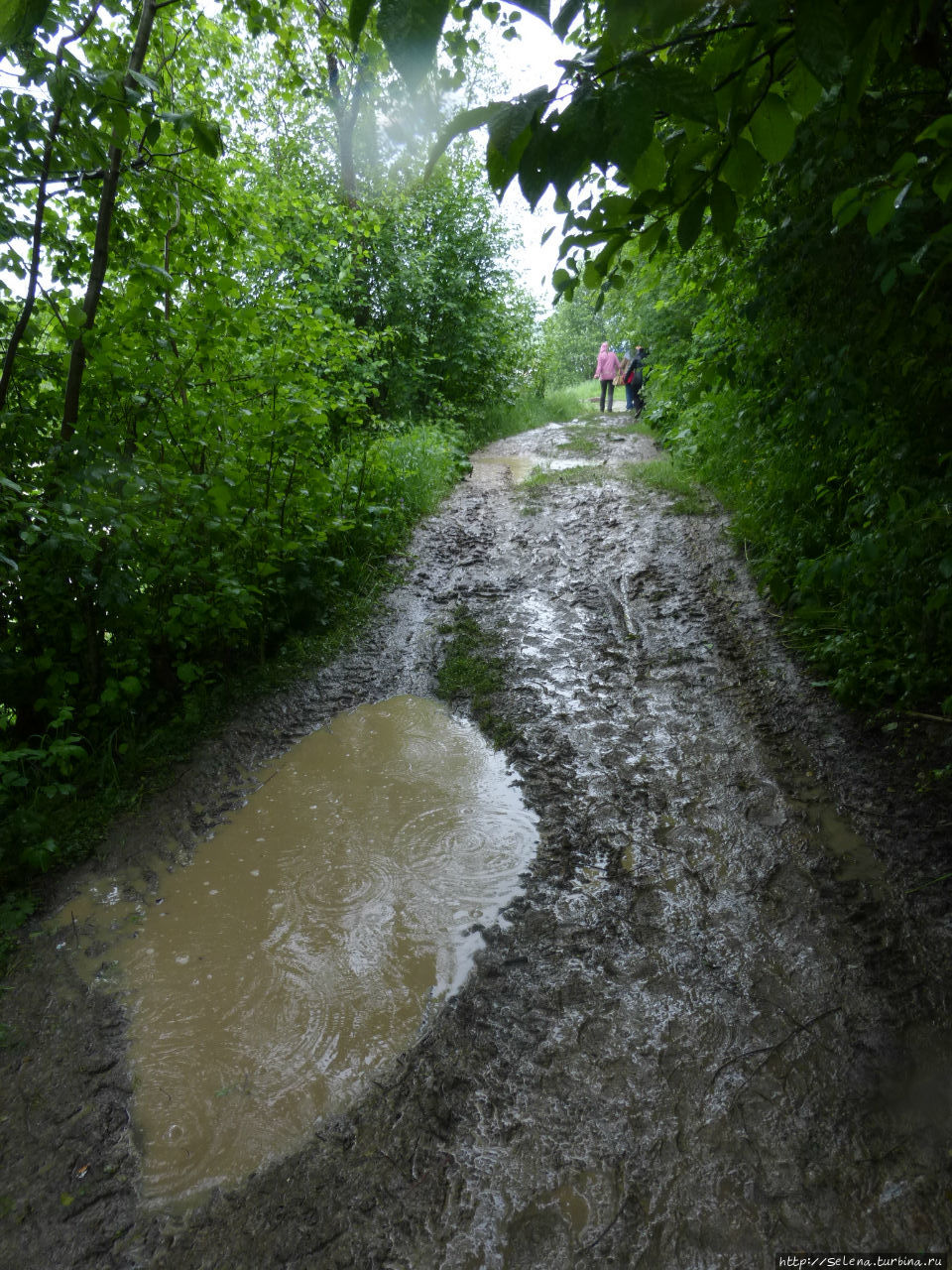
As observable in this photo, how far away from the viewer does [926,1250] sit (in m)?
1.83

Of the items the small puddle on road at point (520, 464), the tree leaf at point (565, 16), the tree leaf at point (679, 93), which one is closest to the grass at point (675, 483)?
the small puddle on road at point (520, 464)

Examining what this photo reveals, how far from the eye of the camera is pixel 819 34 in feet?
3.52

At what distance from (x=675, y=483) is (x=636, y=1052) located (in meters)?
6.96

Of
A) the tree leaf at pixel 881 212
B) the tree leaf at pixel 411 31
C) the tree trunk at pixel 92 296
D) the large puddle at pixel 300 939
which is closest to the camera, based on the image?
the tree leaf at pixel 411 31

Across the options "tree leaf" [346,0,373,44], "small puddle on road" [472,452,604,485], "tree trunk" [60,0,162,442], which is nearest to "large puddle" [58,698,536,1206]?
"tree trunk" [60,0,162,442]

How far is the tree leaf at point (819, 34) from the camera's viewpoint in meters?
1.07

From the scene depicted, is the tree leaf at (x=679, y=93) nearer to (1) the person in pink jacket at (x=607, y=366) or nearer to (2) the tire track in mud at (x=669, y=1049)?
(2) the tire track in mud at (x=669, y=1049)

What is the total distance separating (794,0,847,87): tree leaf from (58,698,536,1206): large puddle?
2.81 meters

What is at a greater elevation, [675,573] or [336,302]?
[336,302]

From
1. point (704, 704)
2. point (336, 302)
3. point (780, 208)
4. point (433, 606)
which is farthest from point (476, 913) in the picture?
point (336, 302)

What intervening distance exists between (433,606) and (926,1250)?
16.0ft

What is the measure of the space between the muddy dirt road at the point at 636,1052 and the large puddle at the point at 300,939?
0.10 metres

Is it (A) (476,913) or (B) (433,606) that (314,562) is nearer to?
(B) (433,606)

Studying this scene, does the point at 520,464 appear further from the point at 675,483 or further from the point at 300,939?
the point at 300,939
